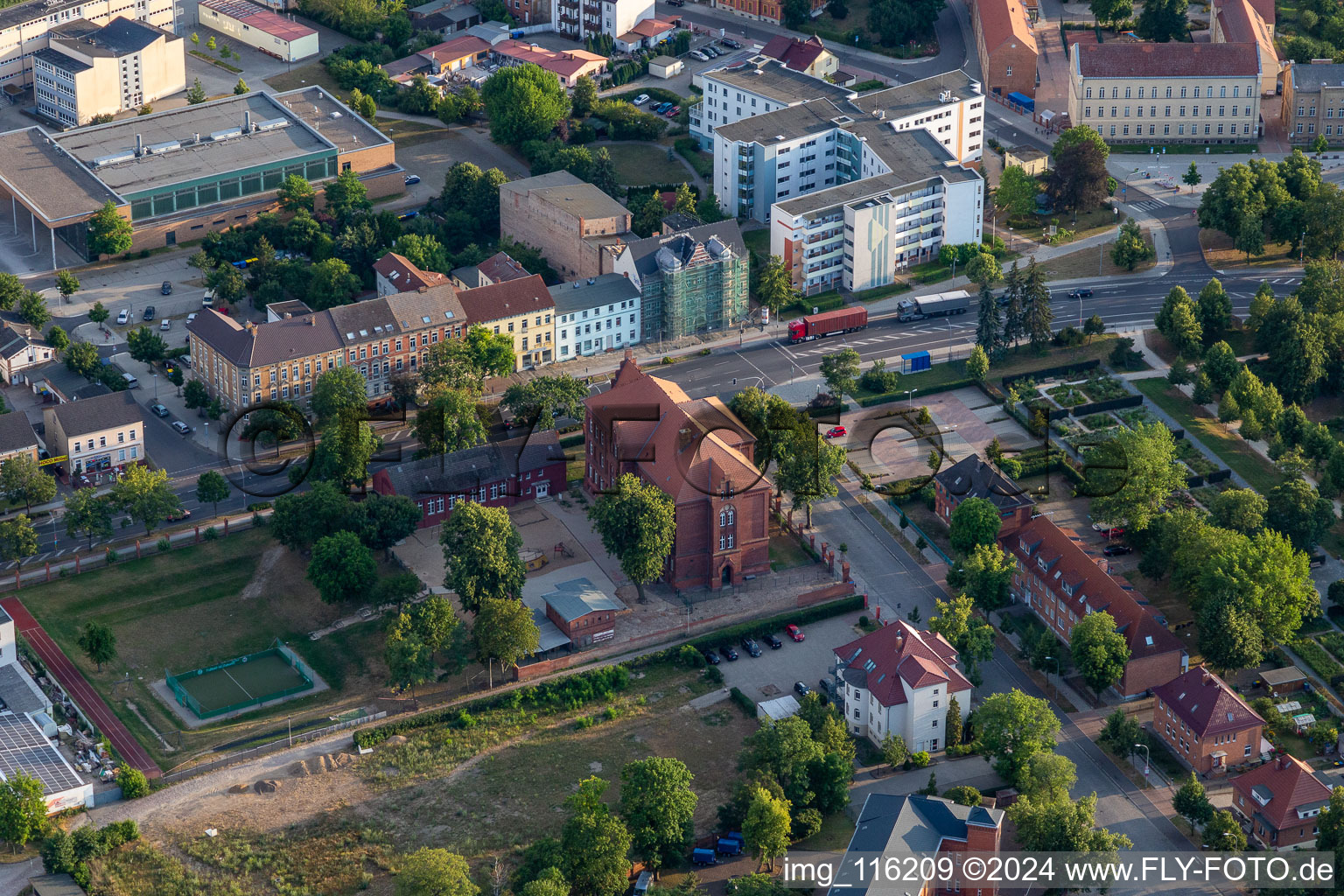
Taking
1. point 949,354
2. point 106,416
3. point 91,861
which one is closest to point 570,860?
point 91,861

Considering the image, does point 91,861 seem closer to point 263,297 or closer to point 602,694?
point 602,694

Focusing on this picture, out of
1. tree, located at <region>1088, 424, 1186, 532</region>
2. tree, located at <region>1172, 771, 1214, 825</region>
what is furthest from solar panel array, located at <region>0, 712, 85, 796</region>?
tree, located at <region>1088, 424, 1186, 532</region>

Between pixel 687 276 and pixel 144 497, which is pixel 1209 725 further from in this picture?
pixel 144 497

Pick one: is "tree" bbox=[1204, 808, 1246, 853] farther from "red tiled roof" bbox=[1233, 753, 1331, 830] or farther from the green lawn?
the green lawn

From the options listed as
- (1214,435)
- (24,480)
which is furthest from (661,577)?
(1214,435)

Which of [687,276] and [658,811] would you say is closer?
[658,811]

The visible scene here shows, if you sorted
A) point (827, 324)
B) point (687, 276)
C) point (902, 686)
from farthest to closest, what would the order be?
1. point (827, 324)
2. point (687, 276)
3. point (902, 686)
